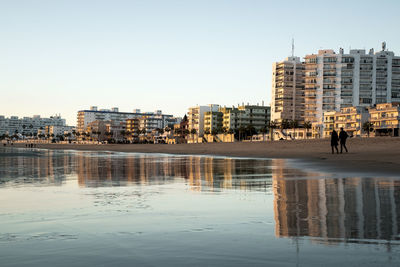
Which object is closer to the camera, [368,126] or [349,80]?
[368,126]

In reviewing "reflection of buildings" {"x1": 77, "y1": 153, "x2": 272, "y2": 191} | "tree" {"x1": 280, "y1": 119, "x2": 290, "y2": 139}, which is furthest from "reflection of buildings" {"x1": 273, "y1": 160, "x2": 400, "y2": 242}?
"tree" {"x1": 280, "y1": 119, "x2": 290, "y2": 139}

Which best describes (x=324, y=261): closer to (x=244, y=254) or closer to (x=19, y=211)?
(x=244, y=254)

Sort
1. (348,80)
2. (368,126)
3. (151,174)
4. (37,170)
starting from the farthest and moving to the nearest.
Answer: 1. (348,80)
2. (368,126)
3. (37,170)
4. (151,174)

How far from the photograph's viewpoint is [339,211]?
32.5 ft

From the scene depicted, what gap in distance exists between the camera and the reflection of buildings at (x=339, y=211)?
764cm

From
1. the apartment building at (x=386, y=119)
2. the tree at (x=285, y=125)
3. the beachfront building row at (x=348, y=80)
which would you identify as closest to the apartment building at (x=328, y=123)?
the beachfront building row at (x=348, y=80)

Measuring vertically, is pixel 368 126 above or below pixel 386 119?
below

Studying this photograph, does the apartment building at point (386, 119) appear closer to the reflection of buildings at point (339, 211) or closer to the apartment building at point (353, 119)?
the apartment building at point (353, 119)

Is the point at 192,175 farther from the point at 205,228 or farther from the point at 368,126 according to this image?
the point at 368,126

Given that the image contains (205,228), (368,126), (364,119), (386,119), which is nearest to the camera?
(205,228)

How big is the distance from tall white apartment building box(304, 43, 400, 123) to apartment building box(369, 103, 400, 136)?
60.3 feet

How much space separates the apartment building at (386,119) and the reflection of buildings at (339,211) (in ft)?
484

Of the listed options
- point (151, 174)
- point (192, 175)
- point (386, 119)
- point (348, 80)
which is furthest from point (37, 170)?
point (348, 80)

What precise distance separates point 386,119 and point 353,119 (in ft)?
42.0
